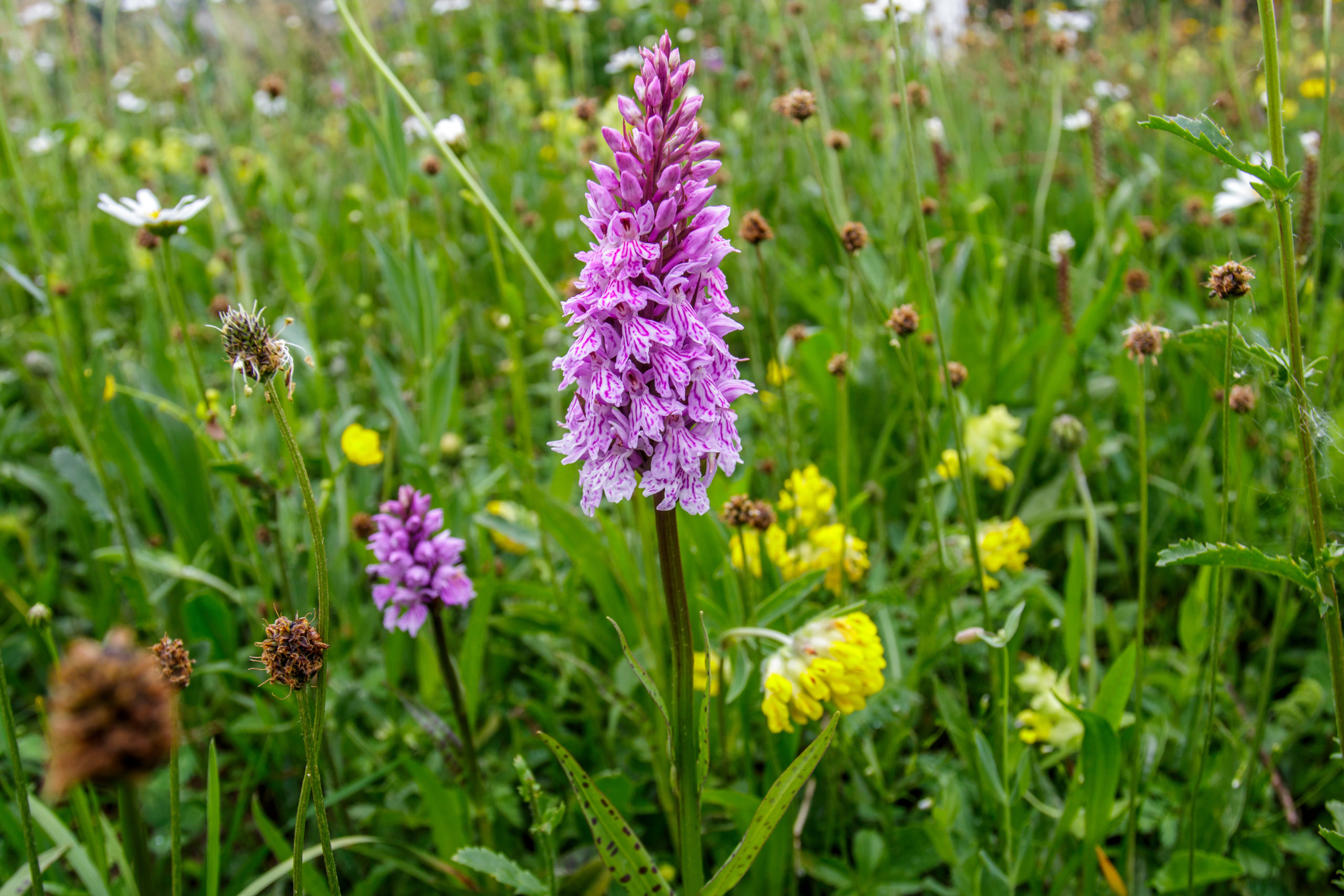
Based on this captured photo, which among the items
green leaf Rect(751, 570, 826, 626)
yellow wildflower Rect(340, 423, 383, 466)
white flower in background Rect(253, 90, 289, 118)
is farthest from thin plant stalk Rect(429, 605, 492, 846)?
white flower in background Rect(253, 90, 289, 118)

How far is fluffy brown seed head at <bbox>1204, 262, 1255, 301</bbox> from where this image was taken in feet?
3.58

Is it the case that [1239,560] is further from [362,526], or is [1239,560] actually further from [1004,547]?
[362,526]

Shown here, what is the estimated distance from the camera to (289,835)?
1.75 meters

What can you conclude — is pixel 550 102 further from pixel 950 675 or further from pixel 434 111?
pixel 950 675

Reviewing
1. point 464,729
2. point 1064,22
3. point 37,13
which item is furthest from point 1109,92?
point 37,13

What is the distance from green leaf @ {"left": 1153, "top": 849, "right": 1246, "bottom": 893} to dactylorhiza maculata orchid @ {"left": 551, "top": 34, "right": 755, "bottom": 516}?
1006 millimetres

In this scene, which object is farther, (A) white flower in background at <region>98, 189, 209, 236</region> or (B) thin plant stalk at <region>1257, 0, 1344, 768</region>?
(A) white flower in background at <region>98, 189, 209, 236</region>

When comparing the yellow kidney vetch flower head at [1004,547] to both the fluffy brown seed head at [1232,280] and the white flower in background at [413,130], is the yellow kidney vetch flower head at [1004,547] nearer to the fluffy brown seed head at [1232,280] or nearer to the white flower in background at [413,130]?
the fluffy brown seed head at [1232,280]

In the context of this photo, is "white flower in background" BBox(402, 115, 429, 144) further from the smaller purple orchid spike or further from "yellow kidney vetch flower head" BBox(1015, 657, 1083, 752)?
"yellow kidney vetch flower head" BBox(1015, 657, 1083, 752)

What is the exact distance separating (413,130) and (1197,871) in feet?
10.9

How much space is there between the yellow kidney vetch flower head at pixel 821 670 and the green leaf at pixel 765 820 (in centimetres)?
24

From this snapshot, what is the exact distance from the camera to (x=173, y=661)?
987mm

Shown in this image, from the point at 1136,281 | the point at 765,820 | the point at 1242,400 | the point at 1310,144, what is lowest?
the point at 765,820

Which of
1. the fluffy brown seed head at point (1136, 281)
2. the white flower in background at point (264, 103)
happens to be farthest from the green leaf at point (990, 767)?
the white flower in background at point (264, 103)
